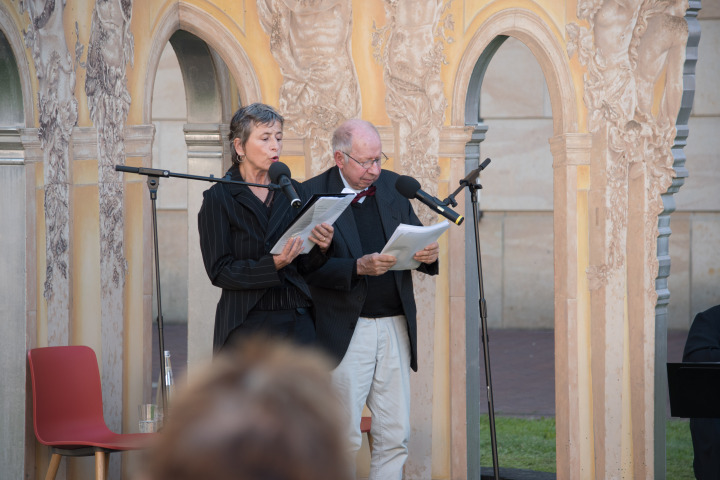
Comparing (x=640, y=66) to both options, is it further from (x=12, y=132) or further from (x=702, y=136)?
(x=702, y=136)

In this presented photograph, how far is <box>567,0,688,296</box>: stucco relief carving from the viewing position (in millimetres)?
5488

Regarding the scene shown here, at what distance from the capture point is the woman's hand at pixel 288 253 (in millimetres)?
3621

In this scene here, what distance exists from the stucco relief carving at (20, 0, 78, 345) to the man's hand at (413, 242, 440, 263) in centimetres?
190

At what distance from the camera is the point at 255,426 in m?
0.91

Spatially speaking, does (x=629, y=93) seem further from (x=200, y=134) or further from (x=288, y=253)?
(x=200, y=134)

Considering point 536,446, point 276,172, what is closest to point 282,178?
point 276,172

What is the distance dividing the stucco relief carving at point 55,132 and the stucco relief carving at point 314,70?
1.33m

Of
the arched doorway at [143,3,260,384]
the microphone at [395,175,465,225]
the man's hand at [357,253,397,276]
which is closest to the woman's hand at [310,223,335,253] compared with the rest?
the man's hand at [357,253,397,276]

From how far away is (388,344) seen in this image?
4.15m

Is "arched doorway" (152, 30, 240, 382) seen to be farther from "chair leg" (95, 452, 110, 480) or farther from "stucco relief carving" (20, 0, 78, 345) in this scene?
"chair leg" (95, 452, 110, 480)

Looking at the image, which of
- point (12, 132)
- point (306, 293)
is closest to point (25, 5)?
point (12, 132)

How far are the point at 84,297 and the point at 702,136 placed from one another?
1039 centimetres

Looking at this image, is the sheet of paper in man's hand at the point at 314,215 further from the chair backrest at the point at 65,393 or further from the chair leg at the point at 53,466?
the chair leg at the point at 53,466

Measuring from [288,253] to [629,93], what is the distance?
277 cm
